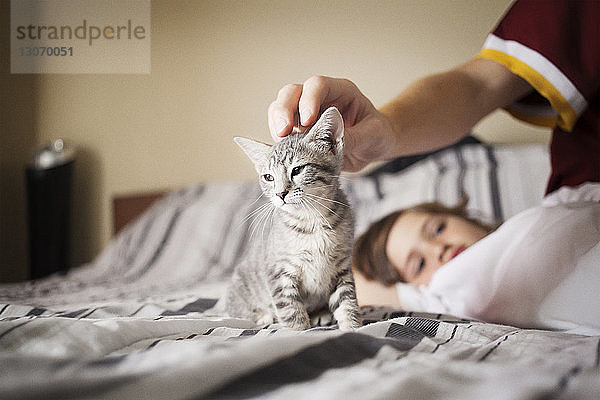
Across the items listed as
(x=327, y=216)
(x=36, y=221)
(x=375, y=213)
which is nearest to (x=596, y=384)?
(x=327, y=216)

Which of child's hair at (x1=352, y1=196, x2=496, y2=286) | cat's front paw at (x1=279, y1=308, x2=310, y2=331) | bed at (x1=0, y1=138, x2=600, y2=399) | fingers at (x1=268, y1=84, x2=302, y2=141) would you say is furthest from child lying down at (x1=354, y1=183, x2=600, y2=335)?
fingers at (x1=268, y1=84, x2=302, y2=141)

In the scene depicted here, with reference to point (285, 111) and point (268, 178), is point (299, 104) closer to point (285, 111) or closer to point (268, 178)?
point (285, 111)

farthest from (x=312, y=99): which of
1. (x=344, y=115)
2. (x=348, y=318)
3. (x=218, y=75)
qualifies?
(x=218, y=75)

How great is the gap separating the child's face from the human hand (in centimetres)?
42

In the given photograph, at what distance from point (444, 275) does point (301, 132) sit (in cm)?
45

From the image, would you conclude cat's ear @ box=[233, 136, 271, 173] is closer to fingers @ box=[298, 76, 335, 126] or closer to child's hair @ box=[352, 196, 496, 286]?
fingers @ box=[298, 76, 335, 126]

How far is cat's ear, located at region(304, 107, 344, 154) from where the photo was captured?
0.76 m

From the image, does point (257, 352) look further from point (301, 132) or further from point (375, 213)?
point (375, 213)

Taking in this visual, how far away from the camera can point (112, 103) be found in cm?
145

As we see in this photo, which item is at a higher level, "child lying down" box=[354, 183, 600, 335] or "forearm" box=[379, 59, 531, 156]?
"forearm" box=[379, 59, 531, 156]

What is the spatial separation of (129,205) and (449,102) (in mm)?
1476

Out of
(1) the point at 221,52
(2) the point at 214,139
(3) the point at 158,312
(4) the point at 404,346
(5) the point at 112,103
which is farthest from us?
(2) the point at 214,139

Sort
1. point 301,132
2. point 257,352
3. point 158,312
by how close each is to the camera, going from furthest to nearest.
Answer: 1. point 158,312
2. point 301,132
3. point 257,352

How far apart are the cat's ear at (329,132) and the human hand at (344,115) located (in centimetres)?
2
